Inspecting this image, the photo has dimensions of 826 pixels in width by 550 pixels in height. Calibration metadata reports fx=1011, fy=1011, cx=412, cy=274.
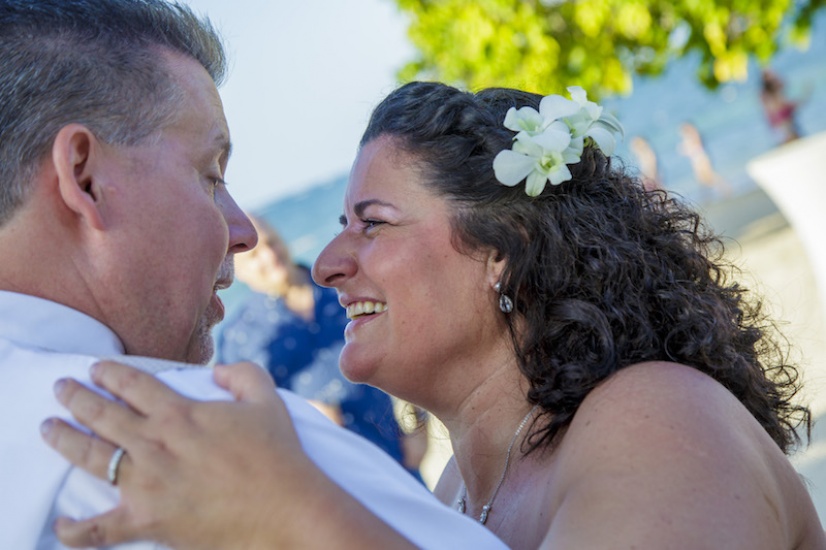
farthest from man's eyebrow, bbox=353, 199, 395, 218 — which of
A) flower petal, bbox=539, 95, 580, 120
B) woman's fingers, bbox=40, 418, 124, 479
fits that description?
woman's fingers, bbox=40, 418, 124, 479

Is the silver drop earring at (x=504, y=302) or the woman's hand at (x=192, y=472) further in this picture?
the silver drop earring at (x=504, y=302)

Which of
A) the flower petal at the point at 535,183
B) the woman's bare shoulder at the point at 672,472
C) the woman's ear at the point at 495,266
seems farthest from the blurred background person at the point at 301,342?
the woman's bare shoulder at the point at 672,472

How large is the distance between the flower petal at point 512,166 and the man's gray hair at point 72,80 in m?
1.12

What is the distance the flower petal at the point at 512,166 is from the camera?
119 inches

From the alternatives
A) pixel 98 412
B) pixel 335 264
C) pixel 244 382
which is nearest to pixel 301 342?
pixel 335 264

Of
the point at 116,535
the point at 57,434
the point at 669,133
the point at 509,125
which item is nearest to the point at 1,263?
the point at 57,434

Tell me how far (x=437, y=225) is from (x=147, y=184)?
1.21 meters

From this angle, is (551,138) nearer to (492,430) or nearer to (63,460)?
(492,430)

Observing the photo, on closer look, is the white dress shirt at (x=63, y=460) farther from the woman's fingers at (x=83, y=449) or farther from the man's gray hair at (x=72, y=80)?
the man's gray hair at (x=72, y=80)

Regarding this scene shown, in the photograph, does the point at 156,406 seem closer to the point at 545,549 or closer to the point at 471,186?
the point at 545,549

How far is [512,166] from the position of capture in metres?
3.03

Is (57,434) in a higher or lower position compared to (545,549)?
higher

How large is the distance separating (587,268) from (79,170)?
1.52 meters

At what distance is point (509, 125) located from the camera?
10.3 feet
